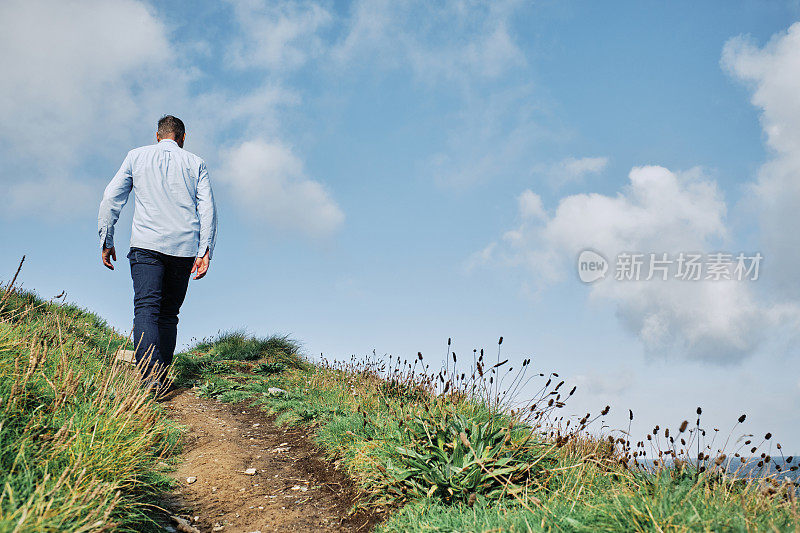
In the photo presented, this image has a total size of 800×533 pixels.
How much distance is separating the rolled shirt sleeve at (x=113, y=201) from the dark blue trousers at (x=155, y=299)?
0.37m

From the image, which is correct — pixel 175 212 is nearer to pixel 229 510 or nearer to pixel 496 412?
pixel 229 510

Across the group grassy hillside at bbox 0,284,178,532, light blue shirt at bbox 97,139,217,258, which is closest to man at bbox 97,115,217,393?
light blue shirt at bbox 97,139,217,258

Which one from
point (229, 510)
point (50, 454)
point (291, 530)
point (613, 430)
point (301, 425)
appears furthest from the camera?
point (301, 425)

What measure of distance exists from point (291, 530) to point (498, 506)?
1.54m

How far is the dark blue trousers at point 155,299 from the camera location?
6.42 m

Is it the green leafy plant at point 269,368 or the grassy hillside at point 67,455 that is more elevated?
the green leafy plant at point 269,368

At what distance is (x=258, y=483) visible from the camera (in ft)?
15.0

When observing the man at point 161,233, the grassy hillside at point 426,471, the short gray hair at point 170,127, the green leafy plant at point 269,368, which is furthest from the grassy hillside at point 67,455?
the green leafy plant at point 269,368

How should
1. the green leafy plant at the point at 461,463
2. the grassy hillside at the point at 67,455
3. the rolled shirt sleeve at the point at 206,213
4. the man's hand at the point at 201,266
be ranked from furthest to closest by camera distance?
the rolled shirt sleeve at the point at 206,213 → the man's hand at the point at 201,266 → the green leafy plant at the point at 461,463 → the grassy hillside at the point at 67,455

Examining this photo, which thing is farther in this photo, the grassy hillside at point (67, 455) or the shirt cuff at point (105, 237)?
the shirt cuff at point (105, 237)

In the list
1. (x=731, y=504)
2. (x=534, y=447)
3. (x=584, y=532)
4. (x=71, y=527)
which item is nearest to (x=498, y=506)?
(x=584, y=532)

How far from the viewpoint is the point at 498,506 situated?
11.0 feet

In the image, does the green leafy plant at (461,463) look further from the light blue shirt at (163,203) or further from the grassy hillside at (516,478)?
the light blue shirt at (163,203)

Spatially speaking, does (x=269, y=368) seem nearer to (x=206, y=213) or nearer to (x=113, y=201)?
(x=206, y=213)
